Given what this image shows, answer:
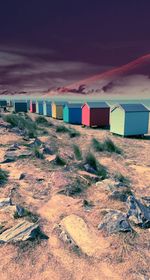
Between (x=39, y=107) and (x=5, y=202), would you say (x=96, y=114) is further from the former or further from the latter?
(x=5, y=202)

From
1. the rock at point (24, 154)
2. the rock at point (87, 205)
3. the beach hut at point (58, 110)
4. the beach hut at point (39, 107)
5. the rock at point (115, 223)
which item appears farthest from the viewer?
the beach hut at point (39, 107)

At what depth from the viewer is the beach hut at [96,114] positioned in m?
30.9

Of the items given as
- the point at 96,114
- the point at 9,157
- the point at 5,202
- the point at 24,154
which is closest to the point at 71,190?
the point at 5,202

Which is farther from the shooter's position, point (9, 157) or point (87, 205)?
point (9, 157)

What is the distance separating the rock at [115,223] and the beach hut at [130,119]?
19051 millimetres

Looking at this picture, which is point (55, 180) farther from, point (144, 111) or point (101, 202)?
point (144, 111)

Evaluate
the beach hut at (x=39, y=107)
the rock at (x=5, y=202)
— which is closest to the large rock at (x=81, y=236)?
the rock at (x=5, y=202)

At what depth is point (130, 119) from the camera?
2473 cm

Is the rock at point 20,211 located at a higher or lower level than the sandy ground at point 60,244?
higher

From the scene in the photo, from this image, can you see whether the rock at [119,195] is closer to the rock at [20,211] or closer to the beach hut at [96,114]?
the rock at [20,211]

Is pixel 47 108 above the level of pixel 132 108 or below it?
below

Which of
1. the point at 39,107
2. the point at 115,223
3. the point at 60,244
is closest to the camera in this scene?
the point at 60,244

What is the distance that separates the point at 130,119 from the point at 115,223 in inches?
776

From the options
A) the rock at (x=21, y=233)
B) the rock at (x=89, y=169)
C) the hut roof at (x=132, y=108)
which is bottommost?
the rock at (x=89, y=169)
